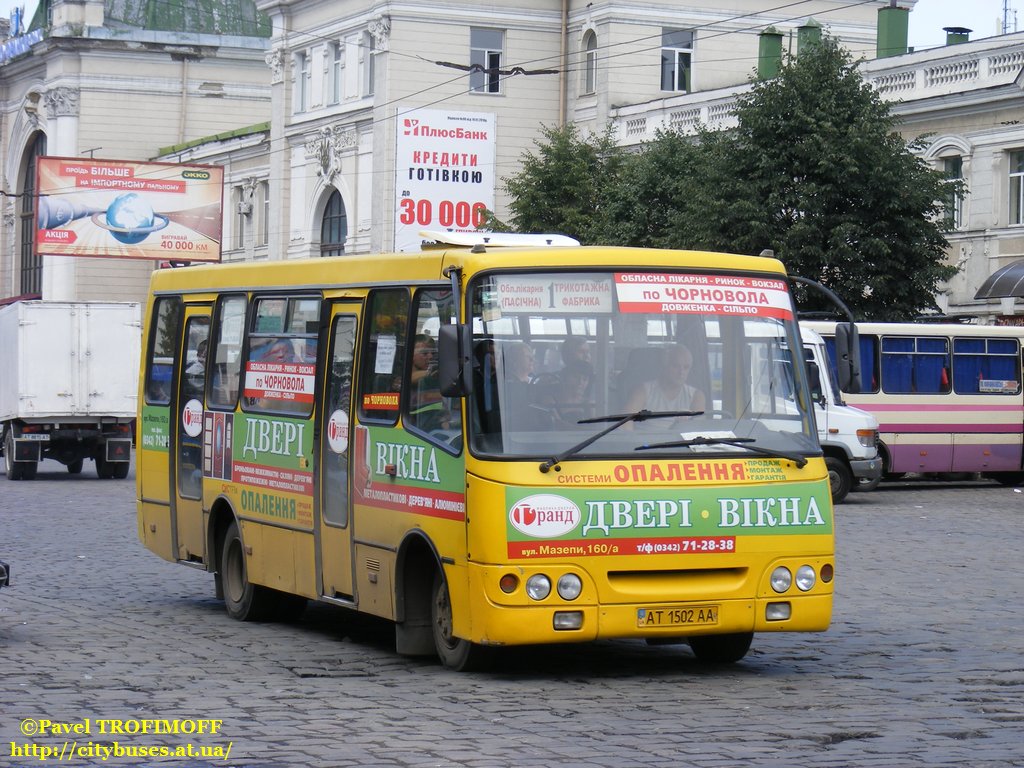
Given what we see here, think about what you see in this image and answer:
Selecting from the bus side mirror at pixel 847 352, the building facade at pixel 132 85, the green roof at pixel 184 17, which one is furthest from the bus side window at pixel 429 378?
the green roof at pixel 184 17

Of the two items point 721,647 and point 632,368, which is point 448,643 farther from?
point 632,368

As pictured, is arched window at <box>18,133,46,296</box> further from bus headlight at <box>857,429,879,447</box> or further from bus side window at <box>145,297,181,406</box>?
bus side window at <box>145,297,181,406</box>

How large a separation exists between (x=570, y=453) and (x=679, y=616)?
3.28 ft

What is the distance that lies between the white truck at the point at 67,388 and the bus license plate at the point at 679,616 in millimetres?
24414

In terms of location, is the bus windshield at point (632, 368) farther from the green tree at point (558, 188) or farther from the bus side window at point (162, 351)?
the green tree at point (558, 188)

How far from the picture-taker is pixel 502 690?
32.4 ft

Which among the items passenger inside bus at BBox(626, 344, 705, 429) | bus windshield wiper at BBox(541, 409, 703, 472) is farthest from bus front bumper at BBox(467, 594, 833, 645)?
passenger inside bus at BBox(626, 344, 705, 429)

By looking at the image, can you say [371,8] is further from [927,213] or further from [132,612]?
[132,612]

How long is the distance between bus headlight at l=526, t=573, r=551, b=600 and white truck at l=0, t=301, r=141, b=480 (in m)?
24.4

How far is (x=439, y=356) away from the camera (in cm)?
980

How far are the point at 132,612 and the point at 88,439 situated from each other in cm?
2108

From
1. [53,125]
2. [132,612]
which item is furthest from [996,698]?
[53,125]

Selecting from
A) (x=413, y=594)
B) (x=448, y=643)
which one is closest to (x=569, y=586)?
(x=448, y=643)

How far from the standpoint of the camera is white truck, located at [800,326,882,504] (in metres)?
27.8
